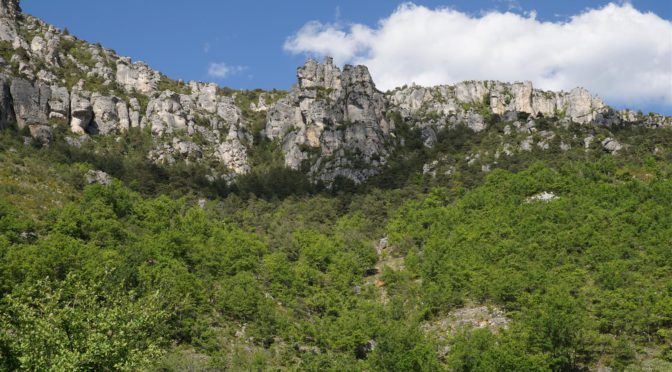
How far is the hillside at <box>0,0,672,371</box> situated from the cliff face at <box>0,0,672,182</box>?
28.3 inches

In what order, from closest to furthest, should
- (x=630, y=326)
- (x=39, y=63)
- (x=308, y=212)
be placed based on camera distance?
(x=630, y=326)
(x=308, y=212)
(x=39, y=63)

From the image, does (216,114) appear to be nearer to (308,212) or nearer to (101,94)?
(101,94)

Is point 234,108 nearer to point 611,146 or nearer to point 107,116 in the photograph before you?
point 107,116

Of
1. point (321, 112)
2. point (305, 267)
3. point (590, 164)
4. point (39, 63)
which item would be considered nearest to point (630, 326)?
point (305, 267)

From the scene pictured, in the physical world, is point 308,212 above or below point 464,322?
above

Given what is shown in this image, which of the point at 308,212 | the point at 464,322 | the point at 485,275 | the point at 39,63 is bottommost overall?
the point at 464,322

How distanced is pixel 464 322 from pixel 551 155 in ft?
245

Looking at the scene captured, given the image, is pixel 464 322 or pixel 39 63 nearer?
pixel 464 322

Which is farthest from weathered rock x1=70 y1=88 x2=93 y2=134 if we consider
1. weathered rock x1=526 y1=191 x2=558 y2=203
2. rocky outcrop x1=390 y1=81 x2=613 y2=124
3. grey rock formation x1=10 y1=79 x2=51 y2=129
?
weathered rock x1=526 y1=191 x2=558 y2=203

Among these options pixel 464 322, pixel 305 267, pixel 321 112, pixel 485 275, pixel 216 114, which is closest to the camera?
pixel 464 322

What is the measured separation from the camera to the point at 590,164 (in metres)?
120

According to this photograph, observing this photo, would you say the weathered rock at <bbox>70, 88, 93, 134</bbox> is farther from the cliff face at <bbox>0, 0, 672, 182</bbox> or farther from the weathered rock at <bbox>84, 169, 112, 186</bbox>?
the weathered rock at <bbox>84, 169, 112, 186</bbox>

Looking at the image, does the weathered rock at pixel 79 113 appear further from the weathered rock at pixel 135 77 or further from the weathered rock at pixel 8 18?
the weathered rock at pixel 8 18

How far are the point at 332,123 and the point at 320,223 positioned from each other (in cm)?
4826
